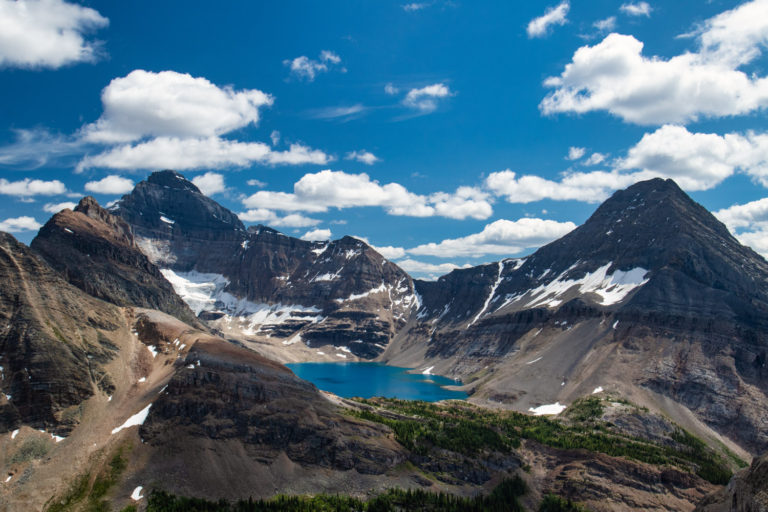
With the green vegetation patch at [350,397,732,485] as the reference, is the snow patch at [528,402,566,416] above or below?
below

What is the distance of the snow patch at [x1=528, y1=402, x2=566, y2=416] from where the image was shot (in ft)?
564

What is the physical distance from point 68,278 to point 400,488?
357ft

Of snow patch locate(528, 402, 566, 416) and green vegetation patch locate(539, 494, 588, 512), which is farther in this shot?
snow patch locate(528, 402, 566, 416)

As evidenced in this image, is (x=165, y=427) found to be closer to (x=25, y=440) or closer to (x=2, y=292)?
(x=25, y=440)

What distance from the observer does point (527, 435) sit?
129 meters

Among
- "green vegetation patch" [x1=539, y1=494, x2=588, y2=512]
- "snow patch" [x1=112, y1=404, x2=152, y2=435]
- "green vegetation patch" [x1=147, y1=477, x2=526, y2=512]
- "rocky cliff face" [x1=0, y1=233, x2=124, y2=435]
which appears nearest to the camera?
"green vegetation patch" [x1=147, y1=477, x2=526, y2=512]

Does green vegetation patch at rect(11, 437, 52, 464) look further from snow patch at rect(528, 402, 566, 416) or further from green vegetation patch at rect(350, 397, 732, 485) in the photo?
snow patch at rect(528, 402, 566, 416)

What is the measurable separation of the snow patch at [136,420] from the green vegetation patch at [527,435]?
43.9m

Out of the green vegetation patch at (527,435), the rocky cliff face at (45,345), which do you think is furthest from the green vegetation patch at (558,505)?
the rocky cliff face at (45,345)

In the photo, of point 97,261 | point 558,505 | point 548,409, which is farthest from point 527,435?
point 97,261

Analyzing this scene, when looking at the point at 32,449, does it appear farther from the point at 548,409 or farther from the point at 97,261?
the point at 548,409

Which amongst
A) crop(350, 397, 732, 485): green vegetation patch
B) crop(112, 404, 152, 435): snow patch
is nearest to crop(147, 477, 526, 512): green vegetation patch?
crop(350, 397, 732, 485): green vegetation patch

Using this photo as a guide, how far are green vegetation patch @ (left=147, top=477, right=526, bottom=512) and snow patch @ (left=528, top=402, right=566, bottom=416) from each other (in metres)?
75.7

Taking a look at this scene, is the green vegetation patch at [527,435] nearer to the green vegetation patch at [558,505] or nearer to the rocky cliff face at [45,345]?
the green vegetation patch at [558,505]
